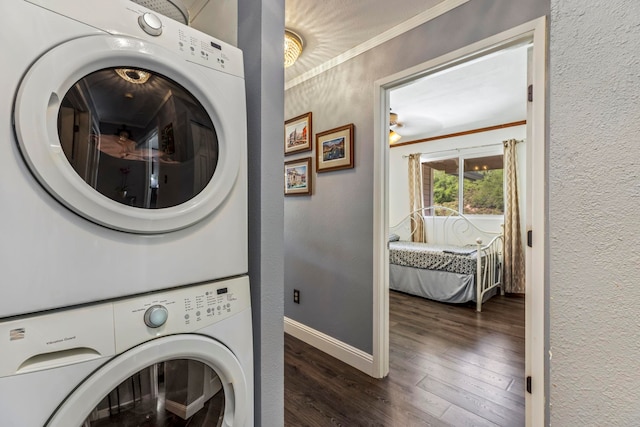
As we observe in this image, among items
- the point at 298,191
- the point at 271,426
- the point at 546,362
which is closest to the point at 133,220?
the point at 271,426

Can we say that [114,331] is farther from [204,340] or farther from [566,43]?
[566,43]

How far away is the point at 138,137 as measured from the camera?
74 centimetres

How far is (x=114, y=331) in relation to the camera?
655 mm

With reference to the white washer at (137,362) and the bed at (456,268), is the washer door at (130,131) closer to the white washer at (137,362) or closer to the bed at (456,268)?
the white washer at (137,362)

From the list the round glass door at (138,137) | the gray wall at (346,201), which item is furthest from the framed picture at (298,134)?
the round glass door at (138,137)

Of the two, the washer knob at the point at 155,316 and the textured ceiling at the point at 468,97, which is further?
the textured ceiling at the point at 468,97

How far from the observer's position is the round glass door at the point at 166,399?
26.9 inches

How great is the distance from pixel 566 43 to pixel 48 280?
109cm

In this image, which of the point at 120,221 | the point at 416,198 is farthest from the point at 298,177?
the point at 416,198

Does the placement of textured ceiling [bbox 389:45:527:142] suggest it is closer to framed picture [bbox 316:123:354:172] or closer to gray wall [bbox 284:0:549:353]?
gray wall [bbox 284:0:549:353]

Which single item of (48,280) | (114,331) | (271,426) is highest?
(48,280)

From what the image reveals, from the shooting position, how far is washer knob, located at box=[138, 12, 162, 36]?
2.38 ft

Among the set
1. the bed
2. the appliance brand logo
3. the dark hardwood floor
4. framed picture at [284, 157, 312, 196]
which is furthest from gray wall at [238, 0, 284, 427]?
the bed

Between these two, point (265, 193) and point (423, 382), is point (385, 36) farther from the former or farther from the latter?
point (423, 382)
